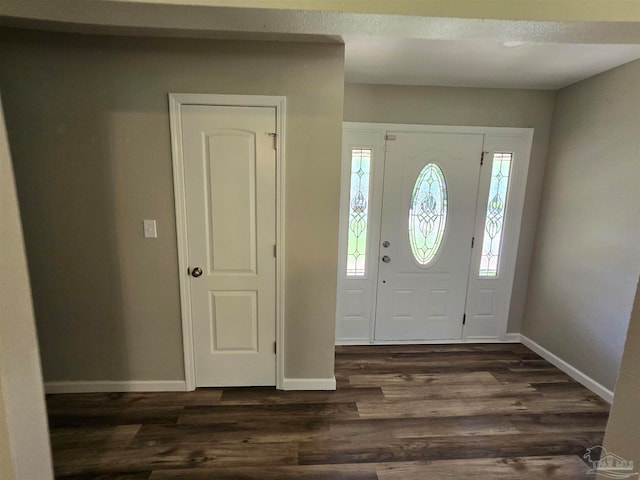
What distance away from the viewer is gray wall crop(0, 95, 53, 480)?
742 millimetres

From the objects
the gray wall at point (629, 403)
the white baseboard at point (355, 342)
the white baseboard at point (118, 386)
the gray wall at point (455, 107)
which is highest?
the gray wall at point (455, 107)

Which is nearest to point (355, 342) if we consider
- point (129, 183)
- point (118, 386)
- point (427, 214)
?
point (427, 214)

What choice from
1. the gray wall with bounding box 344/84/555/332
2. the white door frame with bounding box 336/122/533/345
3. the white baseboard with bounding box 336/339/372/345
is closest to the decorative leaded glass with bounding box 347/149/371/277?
the white door frame with bounding box 336/122/533/345

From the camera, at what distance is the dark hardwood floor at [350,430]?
5.19ft

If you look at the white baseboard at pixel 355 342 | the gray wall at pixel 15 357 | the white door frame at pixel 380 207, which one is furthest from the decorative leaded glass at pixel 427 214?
the gray wall at pixel 15 357

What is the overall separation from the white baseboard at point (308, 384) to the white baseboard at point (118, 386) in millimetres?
778

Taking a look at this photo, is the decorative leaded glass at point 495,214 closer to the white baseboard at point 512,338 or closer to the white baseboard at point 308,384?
the white baseboard at point 512,338

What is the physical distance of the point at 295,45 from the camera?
71.8 inches

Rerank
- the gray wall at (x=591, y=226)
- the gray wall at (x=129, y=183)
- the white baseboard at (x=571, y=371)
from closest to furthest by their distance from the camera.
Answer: the gray wall at (x=129, y=183) < the gray wall at (x=591, y=226) < the white baseboard at (x=571, y=371)

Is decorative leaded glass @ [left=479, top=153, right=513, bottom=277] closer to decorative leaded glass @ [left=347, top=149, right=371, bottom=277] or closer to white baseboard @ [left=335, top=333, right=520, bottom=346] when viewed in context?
white baseboard @ [left=335, top=333, right=520, bottom=346]

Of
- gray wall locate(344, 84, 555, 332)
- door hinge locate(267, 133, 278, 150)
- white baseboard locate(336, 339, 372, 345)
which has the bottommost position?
white baseboard locate(336, 339, 372, 345)

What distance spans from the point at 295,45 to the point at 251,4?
0.99m

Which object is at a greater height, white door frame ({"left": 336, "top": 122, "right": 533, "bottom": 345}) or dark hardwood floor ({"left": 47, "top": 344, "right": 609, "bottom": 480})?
white door frame ({"left": 336, "top": 122, "right": 533, "bottom": 345})

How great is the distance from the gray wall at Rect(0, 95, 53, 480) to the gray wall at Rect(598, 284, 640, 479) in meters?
1.80
